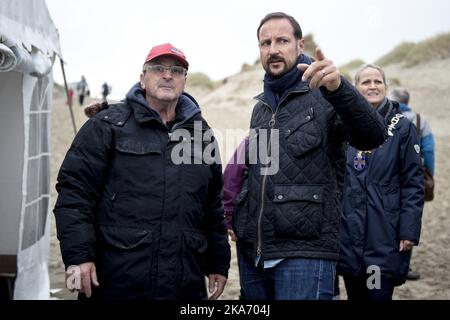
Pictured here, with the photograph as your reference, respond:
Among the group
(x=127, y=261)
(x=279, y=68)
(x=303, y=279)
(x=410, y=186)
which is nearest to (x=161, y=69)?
(x=279, y=68)

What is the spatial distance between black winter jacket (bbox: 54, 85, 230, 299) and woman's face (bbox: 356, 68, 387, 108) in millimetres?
1473

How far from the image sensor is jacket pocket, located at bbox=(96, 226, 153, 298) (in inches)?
90.9

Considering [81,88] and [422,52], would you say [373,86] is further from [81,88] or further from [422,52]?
[422,52]

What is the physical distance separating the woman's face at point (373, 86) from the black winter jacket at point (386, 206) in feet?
0.41

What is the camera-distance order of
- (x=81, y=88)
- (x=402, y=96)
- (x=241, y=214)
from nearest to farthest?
1. (x=241, y=214)
2. (x=402, y=96)
3. (x=81, y=88)

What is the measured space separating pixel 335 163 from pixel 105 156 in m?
1.13

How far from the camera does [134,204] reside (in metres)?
2.34

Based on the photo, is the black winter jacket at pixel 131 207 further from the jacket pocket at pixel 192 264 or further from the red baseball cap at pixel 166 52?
the red baseball cap at pixel 166 52

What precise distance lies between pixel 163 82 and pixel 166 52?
5.9 inches

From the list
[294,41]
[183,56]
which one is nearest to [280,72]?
[294,41]

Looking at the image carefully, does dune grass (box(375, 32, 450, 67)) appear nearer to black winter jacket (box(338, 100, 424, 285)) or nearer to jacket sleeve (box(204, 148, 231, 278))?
black winter jacket (box(338, 100, 424, 285))

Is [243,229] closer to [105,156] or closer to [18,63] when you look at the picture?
[105,156]

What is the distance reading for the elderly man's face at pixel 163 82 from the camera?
2.52 metres

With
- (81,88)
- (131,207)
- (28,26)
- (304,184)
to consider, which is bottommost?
(131,207)
